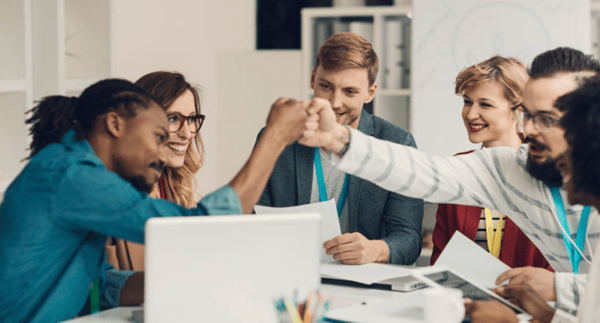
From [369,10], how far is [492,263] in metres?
2.50

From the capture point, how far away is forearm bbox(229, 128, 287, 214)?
Result: 1459 millimetres

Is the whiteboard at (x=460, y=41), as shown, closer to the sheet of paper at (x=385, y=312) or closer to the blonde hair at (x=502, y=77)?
the blonde hair at (x=502, y=77)

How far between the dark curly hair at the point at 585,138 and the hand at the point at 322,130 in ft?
1.81

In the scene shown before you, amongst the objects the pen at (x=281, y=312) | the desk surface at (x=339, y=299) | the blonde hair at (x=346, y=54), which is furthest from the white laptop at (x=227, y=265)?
the blonde hair at (x=346, y=54)

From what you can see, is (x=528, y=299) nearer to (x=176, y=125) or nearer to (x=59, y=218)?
(x=59, y=218)

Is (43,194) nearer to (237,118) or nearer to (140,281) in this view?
(140,281)

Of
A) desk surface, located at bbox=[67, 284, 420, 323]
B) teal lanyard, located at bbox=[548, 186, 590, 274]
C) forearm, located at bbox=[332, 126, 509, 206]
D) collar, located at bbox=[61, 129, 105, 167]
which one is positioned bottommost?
desk surface, located at bbox=[67, 284, 420, 323]

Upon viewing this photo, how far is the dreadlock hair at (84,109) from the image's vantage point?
4.98ft

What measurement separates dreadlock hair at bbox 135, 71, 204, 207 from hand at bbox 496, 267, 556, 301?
1085 millimetres

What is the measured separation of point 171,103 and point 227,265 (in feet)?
3.24

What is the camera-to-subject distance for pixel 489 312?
1368 millimetres

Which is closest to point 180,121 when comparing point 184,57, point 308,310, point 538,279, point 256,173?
point 256,173

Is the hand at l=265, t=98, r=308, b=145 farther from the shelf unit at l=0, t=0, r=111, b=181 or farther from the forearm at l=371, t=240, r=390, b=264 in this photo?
the shelf unit at l=0, t=0, r=111, b=181

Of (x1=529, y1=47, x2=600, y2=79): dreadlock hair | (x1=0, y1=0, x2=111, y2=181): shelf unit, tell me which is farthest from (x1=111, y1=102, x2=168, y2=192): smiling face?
(x1=0, y1=0, x2=111, y2=181): shelf unit
